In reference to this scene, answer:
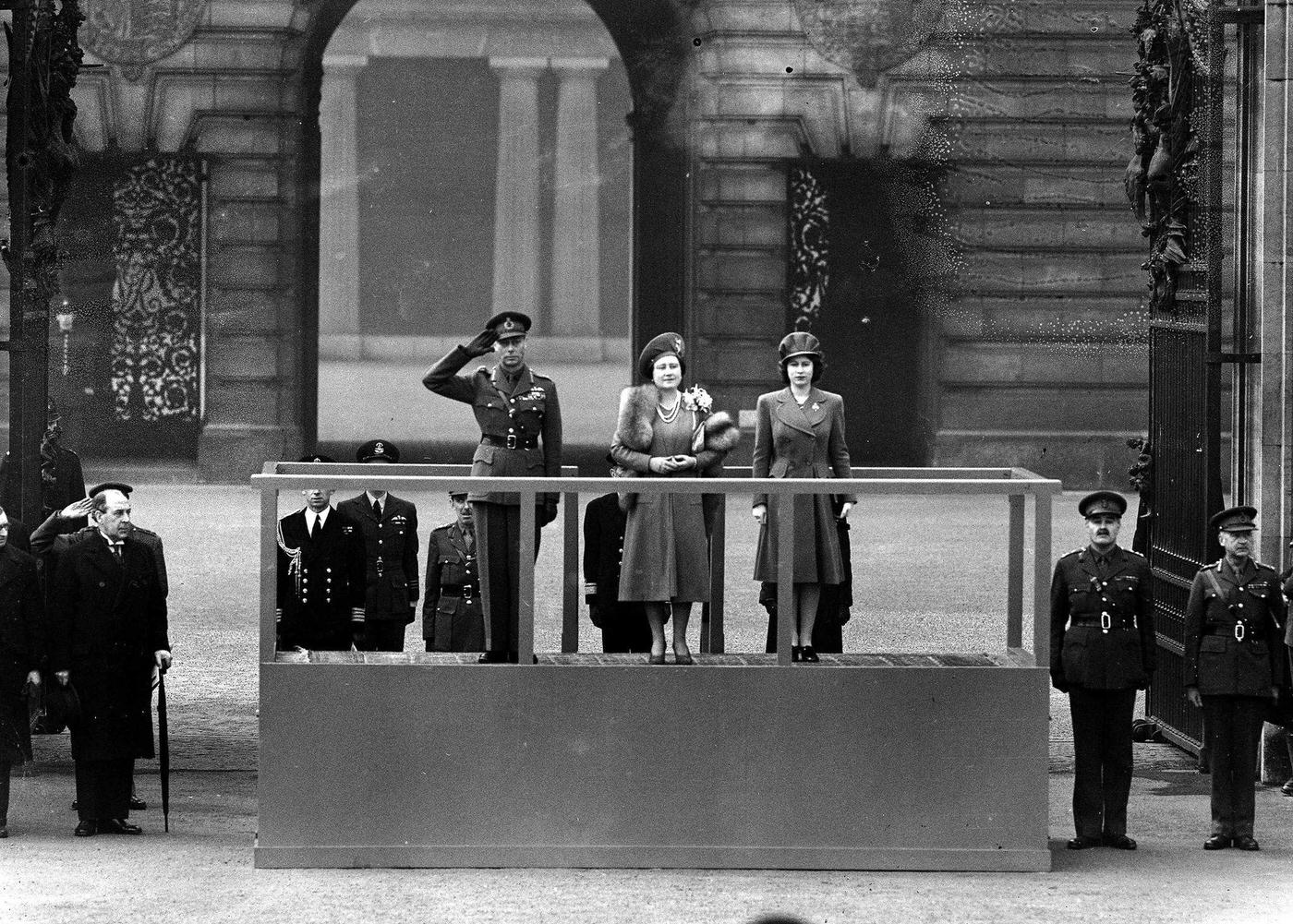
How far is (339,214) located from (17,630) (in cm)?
1554

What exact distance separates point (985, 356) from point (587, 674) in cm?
1412

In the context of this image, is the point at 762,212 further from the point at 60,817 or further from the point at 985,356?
the point at 60,817

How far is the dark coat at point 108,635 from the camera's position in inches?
396

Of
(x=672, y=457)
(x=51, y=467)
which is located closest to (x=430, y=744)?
(x=672, y=457)

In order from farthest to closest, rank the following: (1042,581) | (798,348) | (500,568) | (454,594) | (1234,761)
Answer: (454,594) < (798,348) < (1234,761) < (500,568) < (1042,581)

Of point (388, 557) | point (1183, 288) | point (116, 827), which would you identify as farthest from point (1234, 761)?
point (116, 827)

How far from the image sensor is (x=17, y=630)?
397 inches

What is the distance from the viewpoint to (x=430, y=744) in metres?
9.43

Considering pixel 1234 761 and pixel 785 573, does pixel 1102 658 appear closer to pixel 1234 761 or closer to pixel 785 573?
pixel 1234 761

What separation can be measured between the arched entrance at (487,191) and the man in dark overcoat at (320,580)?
A: 37.9ft

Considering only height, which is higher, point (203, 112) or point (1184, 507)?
point (203, 112)

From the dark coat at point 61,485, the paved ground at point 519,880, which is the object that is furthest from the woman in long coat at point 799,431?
the dark coat at point 61,485

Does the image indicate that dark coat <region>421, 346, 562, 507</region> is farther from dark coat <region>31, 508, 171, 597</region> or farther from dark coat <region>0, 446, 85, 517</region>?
dark coat <region>0, 446, 85, 517</region>

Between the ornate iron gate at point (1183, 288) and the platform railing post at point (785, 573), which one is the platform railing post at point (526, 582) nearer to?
the platform railing post at point (785, 573)
